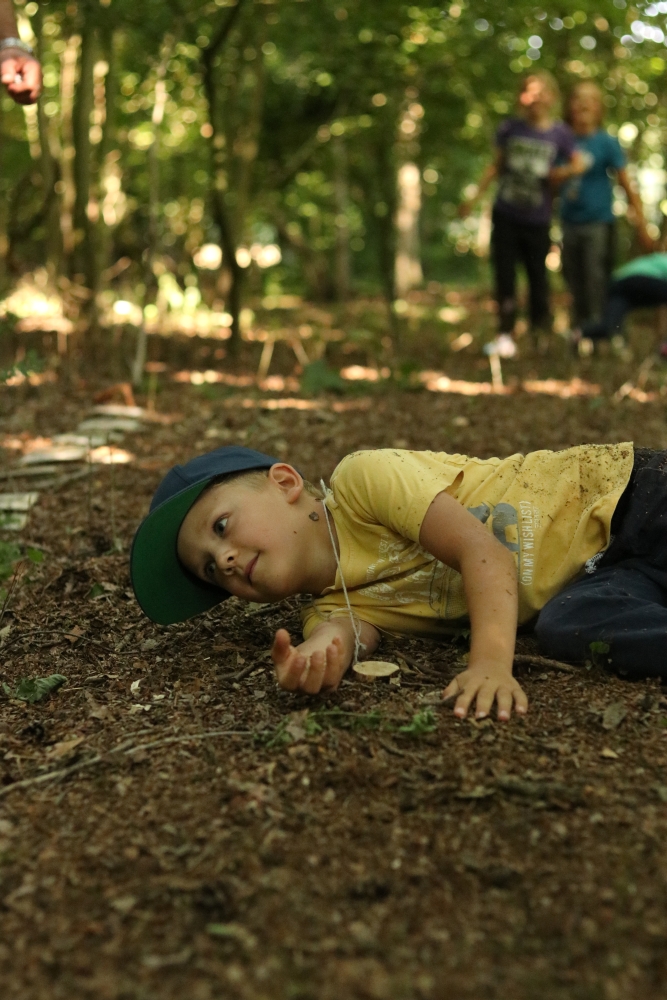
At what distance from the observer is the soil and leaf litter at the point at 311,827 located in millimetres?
1583

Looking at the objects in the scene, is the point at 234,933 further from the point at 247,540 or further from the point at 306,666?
the point at 247,540

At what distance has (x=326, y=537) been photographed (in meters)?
2.82

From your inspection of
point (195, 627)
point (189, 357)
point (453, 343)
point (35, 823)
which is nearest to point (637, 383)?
point (453, 343)

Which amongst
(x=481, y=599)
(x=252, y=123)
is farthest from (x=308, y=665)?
(x=252, y=123)

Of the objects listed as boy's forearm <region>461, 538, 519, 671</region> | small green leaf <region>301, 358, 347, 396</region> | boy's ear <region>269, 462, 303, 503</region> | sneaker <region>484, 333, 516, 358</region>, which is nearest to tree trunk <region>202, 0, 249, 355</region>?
small green leaf <region>301, 358, 347, 396</region>

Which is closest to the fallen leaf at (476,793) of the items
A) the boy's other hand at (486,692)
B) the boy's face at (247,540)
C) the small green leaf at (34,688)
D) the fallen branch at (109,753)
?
the boy's other hand at (486,692)

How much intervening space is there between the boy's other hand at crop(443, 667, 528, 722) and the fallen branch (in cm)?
49

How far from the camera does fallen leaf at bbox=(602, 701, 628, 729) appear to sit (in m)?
2.30

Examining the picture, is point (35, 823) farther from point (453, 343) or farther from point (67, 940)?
point (453, 343)

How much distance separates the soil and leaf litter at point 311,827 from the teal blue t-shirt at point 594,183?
598 cm

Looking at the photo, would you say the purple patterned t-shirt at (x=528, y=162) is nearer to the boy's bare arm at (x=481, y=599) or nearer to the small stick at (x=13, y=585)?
the small stick at (x=13, y=585)

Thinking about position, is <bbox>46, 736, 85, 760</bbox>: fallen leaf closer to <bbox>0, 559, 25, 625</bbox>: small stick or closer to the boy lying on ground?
the boy lying on ground

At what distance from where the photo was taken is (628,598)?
8.63 ft

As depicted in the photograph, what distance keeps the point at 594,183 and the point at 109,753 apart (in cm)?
703
